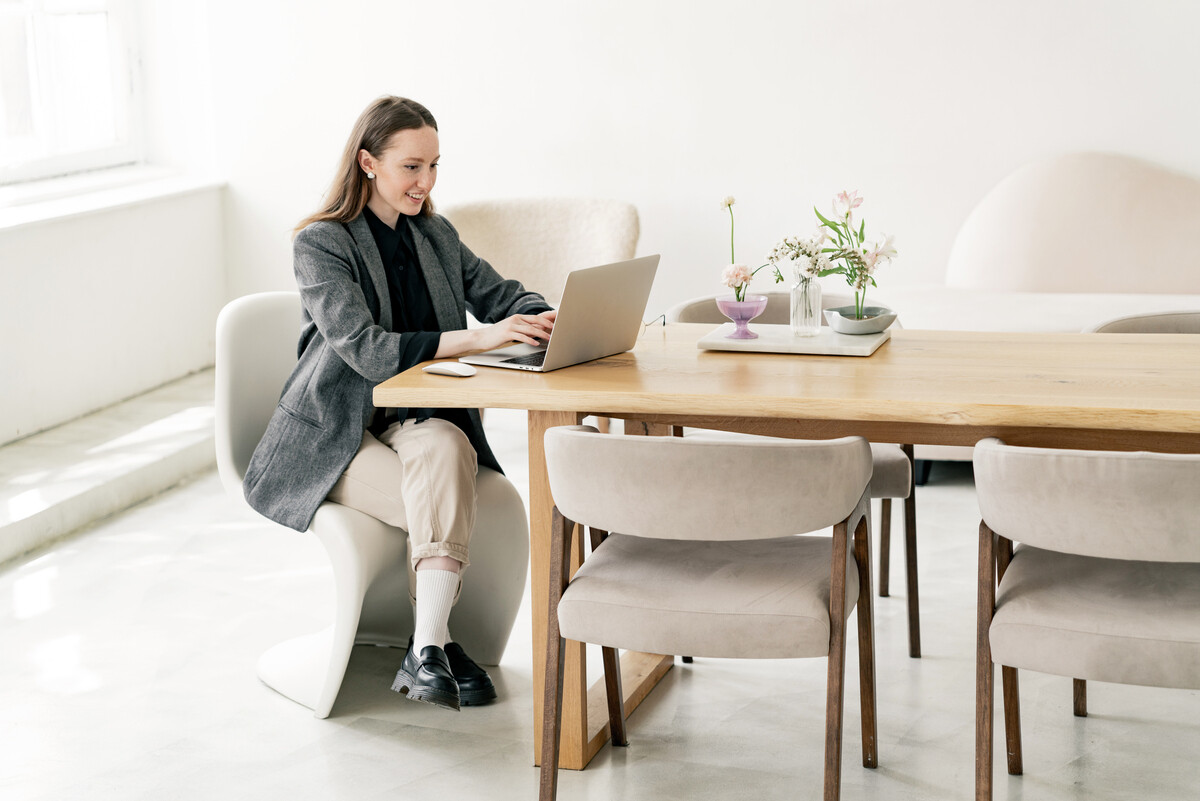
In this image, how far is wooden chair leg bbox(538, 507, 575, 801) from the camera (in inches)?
79.7

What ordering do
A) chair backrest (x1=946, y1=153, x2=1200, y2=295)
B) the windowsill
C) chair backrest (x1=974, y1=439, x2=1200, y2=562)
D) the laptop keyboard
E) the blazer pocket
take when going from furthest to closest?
chair backrest (x1=946, y1=153, x2=1200, y2=295), the windowsill, the blazer pocket, the laptop keyboard, chair backrest (x1=974, y1=439, x2=1200, y2=562)

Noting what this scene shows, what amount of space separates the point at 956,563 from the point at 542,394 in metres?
1.65

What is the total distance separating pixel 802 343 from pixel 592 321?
1.40 ft

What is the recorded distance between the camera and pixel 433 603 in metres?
2.44

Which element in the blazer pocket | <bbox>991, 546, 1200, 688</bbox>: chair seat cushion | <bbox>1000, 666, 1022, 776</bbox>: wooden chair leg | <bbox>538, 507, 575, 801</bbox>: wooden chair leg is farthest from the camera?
the blazer pocket

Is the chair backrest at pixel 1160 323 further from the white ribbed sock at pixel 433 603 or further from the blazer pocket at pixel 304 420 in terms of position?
the blazer pocket at pixel 304 420

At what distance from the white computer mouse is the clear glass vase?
663 mm

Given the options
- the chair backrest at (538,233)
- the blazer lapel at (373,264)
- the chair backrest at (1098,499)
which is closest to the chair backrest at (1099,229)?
the chair backrest at (538,233)

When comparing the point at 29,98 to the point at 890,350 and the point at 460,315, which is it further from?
the point at 890,350

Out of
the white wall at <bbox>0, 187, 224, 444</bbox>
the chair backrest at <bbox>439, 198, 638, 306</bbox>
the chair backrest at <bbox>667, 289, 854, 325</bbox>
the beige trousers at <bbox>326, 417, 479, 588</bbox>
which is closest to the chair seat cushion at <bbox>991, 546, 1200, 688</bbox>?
the beige trousers at <bbox>326, 417, 479, 588</bbox>

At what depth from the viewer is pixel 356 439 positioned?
2.52 metres

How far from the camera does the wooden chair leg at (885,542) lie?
2.88 metres

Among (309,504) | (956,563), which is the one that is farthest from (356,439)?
(956,563)

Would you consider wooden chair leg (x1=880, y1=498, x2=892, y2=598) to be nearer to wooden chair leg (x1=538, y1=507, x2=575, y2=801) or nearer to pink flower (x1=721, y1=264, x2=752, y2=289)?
pink flower (x1=721, y1=264, x2=752, y2=289)
